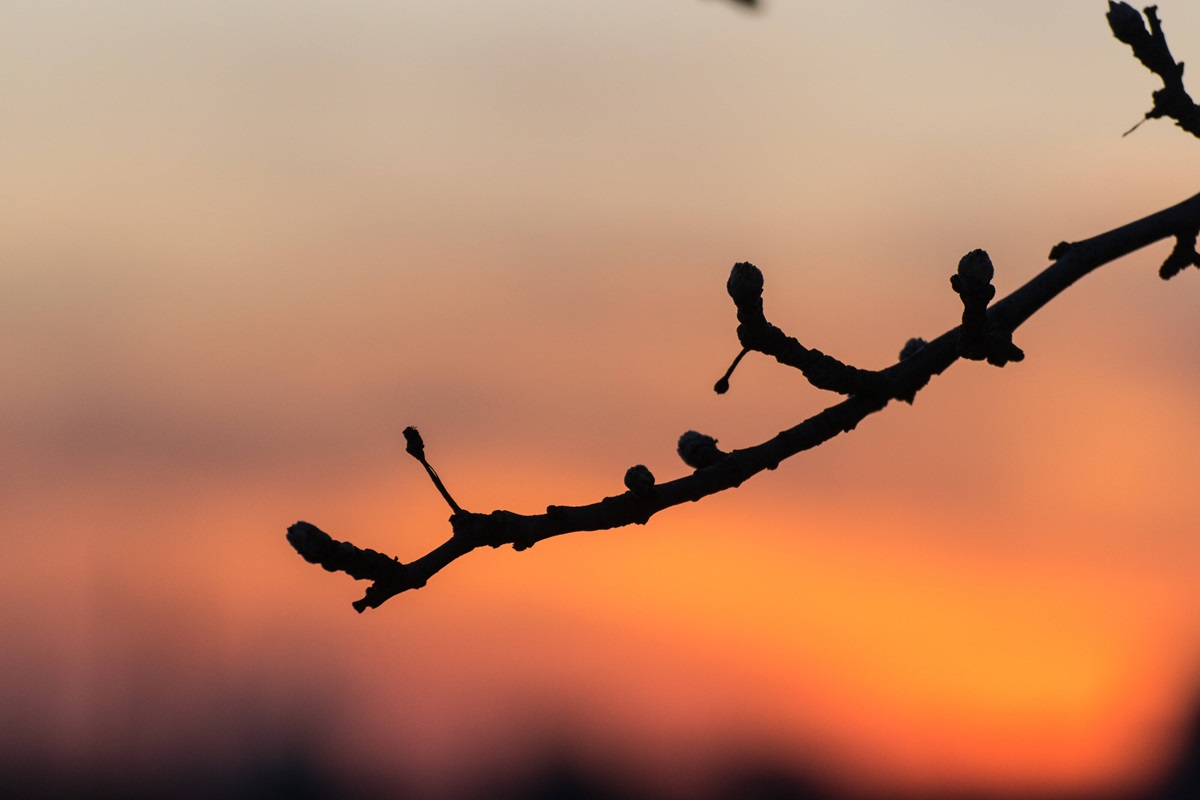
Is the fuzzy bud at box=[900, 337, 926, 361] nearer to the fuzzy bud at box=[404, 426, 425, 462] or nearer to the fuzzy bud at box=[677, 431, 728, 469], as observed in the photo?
the fuzzy bud at box=[677, 431, 728, 469]

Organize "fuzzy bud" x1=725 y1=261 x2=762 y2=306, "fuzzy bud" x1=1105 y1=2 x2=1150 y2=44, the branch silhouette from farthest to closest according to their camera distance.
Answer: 1. "fuzzy bud" x1=1105 y1=2 x2=1150 y2=44
2. "fuzzy bud" x1=725 y1=261 x2=762 y2=306
3. the branch silhouette

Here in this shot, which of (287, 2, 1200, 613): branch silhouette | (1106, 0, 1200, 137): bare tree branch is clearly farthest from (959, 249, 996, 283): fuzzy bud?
(1106, 0, 1200, 137): bare tree branch

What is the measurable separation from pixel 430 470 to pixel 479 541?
404 mm

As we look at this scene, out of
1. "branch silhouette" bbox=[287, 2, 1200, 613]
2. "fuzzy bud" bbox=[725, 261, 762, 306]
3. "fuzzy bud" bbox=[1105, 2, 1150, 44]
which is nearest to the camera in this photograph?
"branch silhouette" bbox=[287, 2, 1200, 613]

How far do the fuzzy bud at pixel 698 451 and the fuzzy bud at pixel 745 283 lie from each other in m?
0.65

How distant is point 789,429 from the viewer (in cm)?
555

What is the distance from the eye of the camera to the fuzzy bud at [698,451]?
570 centimetres

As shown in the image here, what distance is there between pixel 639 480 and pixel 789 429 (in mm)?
785

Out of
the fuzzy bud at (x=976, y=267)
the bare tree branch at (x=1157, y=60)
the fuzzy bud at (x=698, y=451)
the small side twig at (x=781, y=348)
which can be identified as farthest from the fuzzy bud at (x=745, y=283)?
the bare tree branch at (x=1157, y=60)

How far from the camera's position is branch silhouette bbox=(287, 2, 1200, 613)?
5.19 metres

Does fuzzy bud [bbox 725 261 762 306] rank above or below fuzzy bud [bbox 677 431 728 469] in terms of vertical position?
above

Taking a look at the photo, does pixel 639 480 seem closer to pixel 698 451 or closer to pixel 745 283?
pixel 698 451

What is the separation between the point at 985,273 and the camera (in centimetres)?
582

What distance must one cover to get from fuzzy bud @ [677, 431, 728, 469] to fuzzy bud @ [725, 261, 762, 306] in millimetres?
652
